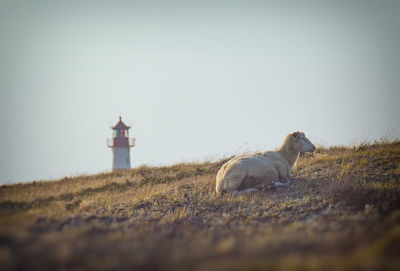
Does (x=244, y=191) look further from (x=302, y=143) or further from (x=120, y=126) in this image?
(x=120, y=126)

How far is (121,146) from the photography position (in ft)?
135

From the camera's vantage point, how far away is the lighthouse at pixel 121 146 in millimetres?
40875

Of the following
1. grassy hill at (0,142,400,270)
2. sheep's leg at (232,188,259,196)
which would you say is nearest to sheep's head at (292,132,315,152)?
grassy hill at (0,142,400,270)

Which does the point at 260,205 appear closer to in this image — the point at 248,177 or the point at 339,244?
the point at 248,177

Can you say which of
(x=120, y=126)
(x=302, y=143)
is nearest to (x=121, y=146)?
(x=120, y=126)

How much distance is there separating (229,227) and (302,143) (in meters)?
7.21

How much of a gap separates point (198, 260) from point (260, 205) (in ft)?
18.7

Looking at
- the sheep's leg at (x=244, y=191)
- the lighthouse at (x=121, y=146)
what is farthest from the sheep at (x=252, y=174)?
the lighthouse at (x=121, y=146)

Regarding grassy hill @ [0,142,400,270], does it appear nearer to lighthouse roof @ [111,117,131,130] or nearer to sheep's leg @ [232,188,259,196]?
sheep's leg @ [232,188,259,196]

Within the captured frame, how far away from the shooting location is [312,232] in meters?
5.82

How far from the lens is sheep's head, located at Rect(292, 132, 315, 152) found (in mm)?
Answer: 13234

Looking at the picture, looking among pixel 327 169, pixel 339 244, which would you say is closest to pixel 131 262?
pixel 339 244

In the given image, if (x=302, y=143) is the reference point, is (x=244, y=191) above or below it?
below

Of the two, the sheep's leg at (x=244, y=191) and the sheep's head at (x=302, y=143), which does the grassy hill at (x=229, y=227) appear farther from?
the sheep's head at (x=302, y=143)
